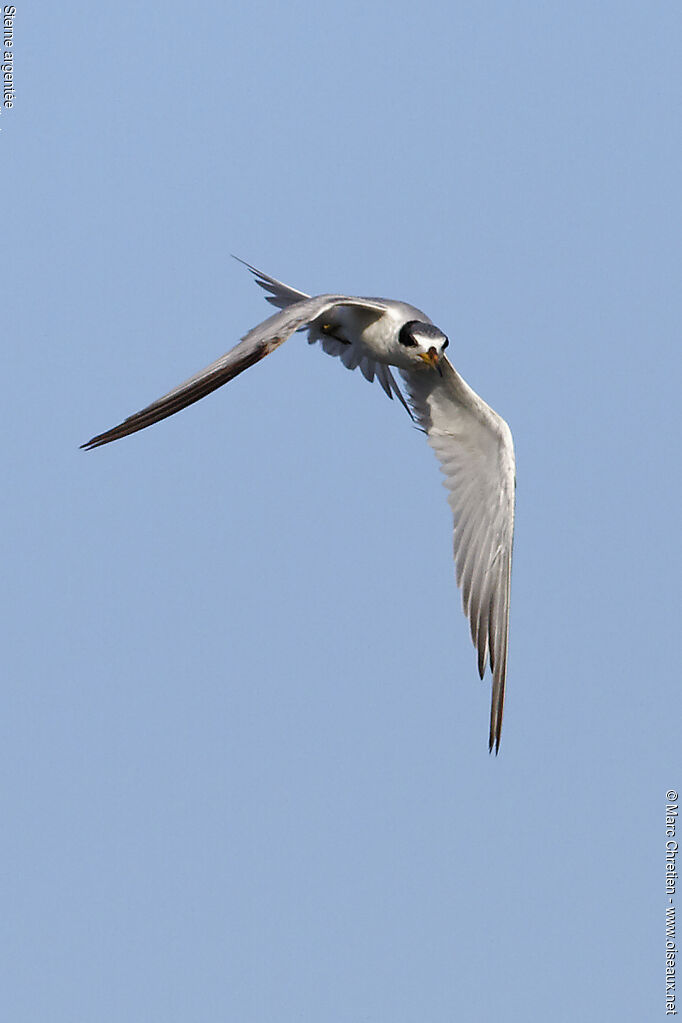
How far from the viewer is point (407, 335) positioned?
39.8 feet

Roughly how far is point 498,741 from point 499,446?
8.30 feet

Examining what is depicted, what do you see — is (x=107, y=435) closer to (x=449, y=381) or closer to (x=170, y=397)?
(x=170, y=397)

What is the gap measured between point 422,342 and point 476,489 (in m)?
1.87

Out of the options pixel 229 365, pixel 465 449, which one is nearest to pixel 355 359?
pixel 465 449

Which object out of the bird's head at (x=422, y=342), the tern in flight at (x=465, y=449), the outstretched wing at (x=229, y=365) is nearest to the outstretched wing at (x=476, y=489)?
the tern in flight at (x=465, y=449)

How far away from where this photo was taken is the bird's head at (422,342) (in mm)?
12000

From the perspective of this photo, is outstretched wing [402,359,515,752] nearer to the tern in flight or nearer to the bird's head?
the tern in flight

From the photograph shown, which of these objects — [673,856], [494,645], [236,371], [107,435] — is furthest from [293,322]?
[673,856]

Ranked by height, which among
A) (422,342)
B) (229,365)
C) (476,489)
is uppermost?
(422,342)

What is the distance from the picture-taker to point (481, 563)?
13.2 m

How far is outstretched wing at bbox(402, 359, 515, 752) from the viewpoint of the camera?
514 inches

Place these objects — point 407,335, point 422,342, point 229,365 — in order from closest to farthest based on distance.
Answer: point 229,365, point 422,342, point 407,335

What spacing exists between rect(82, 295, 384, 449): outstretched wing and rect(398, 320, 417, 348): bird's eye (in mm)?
945

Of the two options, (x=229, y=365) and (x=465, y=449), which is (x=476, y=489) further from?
(x=229, y=365)
